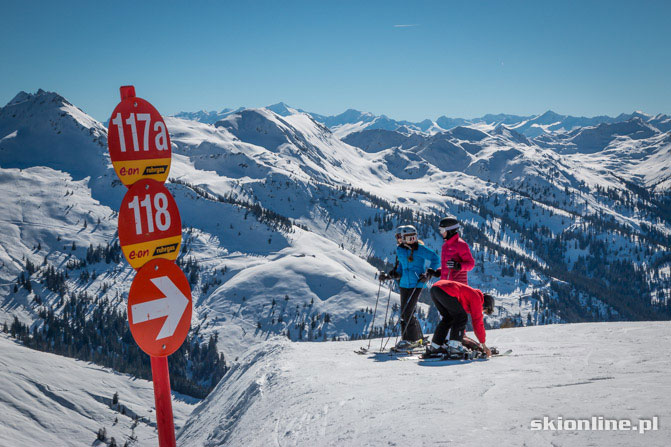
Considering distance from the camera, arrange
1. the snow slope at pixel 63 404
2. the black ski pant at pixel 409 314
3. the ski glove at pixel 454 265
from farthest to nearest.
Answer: the snow slope at pixel 63 404 < the black ski pant at pixel 409 314 < the ski glove at pixel 454 265

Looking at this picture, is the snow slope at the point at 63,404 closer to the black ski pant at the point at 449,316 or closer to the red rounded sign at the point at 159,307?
the black ski pant at the point at 449,316

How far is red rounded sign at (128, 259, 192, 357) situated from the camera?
452cm

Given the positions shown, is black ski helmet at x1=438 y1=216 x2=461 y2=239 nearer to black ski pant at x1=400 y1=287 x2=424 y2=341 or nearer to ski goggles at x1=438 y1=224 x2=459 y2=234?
ski goggles at x1=438 y1=224 x2=459 y2=234

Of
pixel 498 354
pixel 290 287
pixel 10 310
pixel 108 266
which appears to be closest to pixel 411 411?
pixel 498 354

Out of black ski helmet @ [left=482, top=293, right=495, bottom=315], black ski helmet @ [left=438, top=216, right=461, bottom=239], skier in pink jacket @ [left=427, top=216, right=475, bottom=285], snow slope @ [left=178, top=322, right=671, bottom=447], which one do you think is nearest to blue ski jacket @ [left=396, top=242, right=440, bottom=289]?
skier in pink jacket @ [left=427, top=216, right=475, bottom=285]

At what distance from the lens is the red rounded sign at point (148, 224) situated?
15.0ft

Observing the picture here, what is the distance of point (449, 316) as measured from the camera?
970 centimetres

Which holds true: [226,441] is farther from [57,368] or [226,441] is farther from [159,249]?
[57,368]

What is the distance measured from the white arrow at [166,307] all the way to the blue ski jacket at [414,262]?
8329 mm

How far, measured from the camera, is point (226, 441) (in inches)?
299

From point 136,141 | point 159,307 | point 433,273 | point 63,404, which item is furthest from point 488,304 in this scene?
point 63,404

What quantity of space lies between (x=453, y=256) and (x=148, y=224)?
7891 mm

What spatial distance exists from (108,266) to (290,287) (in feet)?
259

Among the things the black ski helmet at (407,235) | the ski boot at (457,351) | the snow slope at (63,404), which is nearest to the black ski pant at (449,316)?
the ski boot at (457,351)
